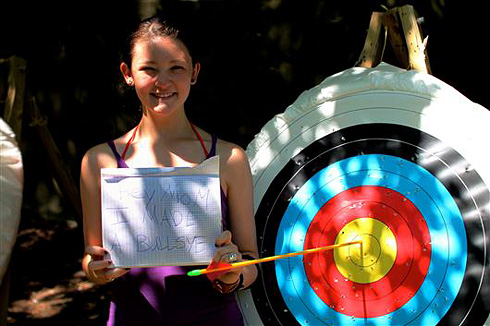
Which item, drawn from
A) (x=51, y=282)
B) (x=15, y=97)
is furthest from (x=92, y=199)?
(x=51, y=282)

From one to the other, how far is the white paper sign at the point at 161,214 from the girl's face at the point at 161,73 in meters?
0.19

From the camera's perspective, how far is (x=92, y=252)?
2.10 metres

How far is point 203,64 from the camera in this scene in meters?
4.48

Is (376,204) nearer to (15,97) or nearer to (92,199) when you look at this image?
(92,199)

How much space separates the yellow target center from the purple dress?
0.49 metres

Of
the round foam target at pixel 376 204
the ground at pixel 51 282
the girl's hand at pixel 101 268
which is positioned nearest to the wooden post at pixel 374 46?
the round foam target at pixel 376 204

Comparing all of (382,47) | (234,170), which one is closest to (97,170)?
(234,170)

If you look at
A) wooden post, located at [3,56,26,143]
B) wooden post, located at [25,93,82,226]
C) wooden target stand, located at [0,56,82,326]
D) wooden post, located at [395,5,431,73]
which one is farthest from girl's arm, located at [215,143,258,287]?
wooden post, located at [25,93,82,226]

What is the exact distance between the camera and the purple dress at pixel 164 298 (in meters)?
2.15

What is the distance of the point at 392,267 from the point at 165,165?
0.78m

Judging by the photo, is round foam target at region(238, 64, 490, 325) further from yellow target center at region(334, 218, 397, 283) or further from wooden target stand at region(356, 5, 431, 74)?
wooden target stand at region(356, 5, 431, 74)

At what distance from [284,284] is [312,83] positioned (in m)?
2.00

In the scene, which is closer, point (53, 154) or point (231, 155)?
point (231, 155)

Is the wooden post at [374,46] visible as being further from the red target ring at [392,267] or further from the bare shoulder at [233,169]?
the bare shoulder at [233,169]
